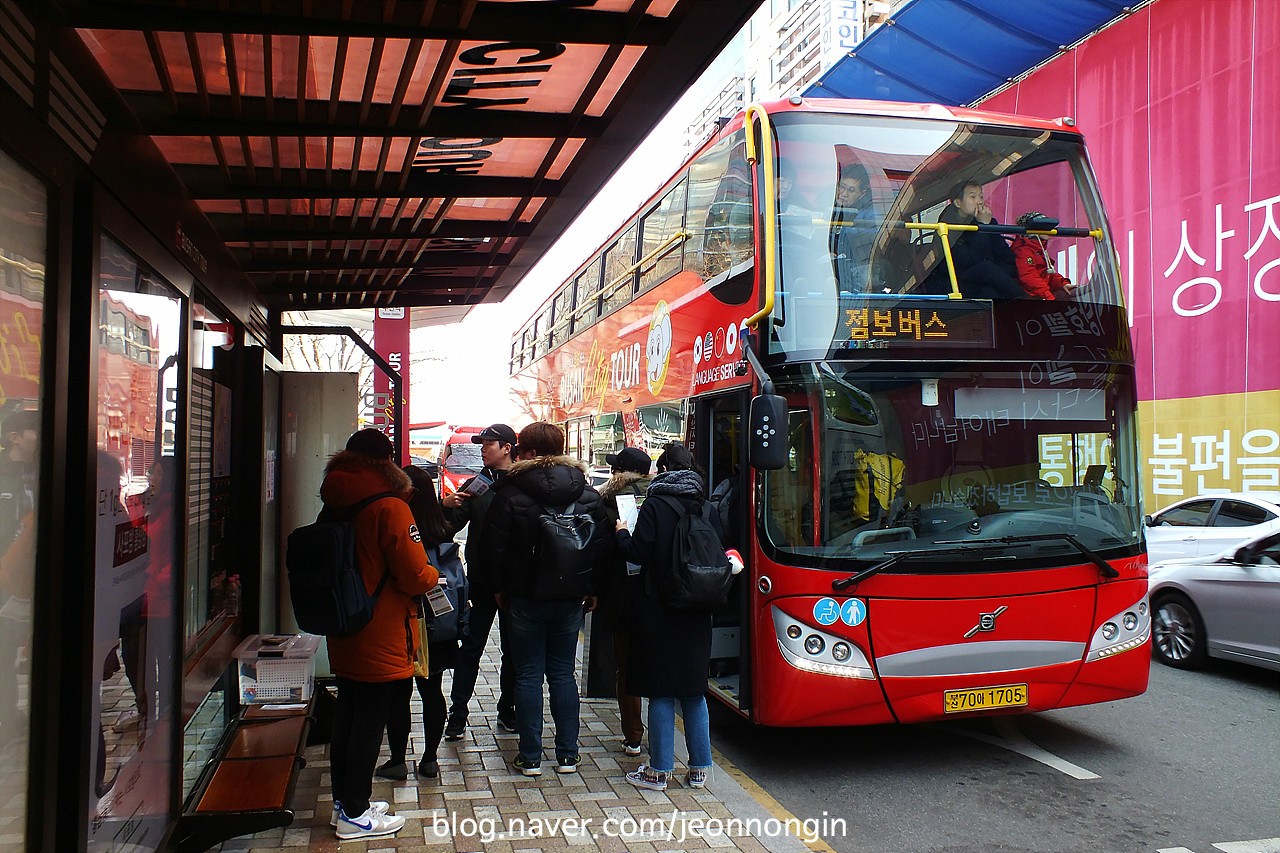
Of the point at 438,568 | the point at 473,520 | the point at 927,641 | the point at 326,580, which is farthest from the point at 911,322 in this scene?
the point at 326,580

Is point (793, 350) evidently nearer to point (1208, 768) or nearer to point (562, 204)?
point (562, 204)

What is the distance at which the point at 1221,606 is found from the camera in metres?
7.72

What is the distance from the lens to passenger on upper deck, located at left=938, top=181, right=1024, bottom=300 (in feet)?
18.2

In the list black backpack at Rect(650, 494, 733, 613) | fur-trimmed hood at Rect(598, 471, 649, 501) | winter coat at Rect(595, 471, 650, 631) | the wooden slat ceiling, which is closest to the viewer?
the wooden slat ceiling

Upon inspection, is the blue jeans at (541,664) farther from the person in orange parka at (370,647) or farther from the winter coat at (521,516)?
the person in orange parka at (370,647)

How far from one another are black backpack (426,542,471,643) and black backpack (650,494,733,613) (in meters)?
1.05

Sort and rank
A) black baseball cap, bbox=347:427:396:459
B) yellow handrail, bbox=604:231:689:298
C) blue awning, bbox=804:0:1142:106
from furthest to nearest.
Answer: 1. blue awning, bbox=804:0:1142:106
2. yellow handrail, bbox=604:231:689:298
3. black baseball cap, bbox=347:427:396:459

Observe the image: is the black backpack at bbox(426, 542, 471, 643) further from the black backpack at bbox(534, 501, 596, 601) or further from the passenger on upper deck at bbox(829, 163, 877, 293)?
the passenger on upper deck at bbox(829, 163, 877, 293)

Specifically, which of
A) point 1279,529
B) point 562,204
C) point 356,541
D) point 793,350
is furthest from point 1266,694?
point 356,541

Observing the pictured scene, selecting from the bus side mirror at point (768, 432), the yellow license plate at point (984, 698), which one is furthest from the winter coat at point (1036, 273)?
the yellow license plate at point (984, 698)

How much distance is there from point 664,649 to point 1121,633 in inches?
109

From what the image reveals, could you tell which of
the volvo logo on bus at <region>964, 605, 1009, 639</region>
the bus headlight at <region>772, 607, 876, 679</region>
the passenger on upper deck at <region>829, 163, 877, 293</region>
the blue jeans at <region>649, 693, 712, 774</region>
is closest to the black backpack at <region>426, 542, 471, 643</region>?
the blue jeans at <region>649, 693, 712, 774</region>

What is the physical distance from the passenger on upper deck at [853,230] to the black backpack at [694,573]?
1662 mm

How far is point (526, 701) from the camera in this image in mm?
5016
